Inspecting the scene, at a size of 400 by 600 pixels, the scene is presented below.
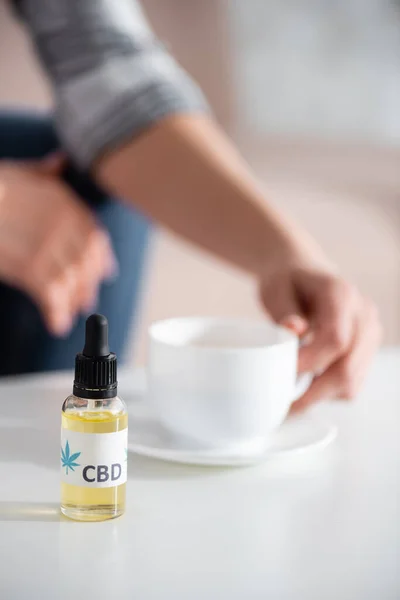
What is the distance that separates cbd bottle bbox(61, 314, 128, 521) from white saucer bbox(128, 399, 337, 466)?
94mm

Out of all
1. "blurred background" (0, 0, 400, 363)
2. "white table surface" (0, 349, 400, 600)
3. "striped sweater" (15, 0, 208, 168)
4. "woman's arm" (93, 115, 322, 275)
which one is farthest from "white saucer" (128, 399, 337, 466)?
"blurred background" (0, 0, 400, 363)

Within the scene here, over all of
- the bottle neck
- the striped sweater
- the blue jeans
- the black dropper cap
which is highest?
the striped sweater

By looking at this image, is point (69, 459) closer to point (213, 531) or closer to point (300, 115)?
point (213, 531)

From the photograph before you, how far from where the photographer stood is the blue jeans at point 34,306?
1173 millimetres

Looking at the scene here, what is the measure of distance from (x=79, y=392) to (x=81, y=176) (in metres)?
0.79

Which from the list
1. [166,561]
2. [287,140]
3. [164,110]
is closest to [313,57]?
[287,140]

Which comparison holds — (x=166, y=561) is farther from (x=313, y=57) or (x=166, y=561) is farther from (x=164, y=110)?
(x=313, y=57)

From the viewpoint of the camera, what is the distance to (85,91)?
100 centimetres

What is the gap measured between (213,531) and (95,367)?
0.11 meters

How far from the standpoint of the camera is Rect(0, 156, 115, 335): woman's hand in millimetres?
1088

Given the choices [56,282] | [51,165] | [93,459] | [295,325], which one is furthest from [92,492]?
[51,165]

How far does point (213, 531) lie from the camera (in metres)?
0.44

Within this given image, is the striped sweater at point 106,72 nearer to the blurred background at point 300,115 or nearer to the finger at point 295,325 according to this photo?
the finger at point 295,325

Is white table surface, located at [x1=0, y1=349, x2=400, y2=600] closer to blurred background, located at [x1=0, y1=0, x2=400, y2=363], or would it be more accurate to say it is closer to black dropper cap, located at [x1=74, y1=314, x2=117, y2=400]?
black dropper cap, located at [x1=74, y1=314, x2=117, y2=400]
